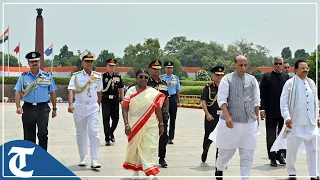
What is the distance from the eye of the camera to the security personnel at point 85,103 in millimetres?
7945

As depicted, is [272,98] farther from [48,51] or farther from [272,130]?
[48,51]

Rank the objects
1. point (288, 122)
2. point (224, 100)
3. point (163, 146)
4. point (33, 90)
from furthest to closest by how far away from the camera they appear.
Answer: point (163, 146) < point (33, 90) < point (288, 122) < point (224, 100)

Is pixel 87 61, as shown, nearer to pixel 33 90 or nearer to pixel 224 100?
pixel 33 90

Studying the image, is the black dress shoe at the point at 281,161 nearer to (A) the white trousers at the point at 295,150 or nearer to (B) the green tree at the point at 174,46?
(A) the white trousers at the point at 295,150

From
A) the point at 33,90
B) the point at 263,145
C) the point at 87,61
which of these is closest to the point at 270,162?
the point at 263,145

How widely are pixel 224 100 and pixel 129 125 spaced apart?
1425 mm

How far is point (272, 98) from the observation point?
28.0 ft

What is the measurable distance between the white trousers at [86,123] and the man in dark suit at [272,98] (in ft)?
9.27

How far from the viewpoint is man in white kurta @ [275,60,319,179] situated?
268 inches

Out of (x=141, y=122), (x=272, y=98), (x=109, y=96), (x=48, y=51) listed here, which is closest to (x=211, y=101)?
(x=272, y=98)

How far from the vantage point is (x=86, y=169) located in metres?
7.60

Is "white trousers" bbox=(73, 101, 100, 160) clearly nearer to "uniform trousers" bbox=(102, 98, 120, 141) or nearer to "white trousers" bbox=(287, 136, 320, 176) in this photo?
"uniform trousers" bbox=(102, 98, 120, 141)

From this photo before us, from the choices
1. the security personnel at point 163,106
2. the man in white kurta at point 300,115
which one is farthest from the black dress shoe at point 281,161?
the security personnel at point 163,106

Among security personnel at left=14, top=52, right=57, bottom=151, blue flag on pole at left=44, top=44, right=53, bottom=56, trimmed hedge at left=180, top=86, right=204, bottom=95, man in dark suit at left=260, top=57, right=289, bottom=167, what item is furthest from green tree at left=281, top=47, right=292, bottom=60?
blue flag on pole at left=44, top=44, right=53, bottom=56
